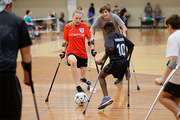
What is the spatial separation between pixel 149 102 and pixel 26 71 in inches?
132

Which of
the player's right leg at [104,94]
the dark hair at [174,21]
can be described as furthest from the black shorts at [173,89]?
the player's right leg at [104,94]

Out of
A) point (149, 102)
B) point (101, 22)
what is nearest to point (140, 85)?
point (149, 102)

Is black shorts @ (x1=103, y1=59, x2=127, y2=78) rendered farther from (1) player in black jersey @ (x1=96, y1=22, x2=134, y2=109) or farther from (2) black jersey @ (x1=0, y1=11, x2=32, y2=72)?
(2) black jersey @ (x1=0, y1=11, x2=32, y2=72)

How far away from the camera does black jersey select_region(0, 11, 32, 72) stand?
3.03 meters

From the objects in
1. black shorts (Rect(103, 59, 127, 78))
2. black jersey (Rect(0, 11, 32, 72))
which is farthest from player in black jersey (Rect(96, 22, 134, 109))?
black jersey (Rect(0, 11, 32, 72))

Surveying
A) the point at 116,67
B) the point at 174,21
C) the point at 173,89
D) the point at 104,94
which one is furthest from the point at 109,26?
the point at 173,89

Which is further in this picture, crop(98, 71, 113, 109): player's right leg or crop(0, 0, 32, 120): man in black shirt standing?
crop(98, 71, 113, 109): player's right leg

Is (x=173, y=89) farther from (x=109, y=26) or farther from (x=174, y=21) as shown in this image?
(x=109, y=26)

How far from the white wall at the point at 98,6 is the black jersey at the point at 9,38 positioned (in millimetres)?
24404

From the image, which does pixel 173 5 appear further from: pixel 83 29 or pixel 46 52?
pixel 83 29

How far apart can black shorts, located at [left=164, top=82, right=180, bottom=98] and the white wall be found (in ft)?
76.1

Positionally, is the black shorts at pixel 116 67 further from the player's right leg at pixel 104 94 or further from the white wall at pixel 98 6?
the white wall at pixel 98 6

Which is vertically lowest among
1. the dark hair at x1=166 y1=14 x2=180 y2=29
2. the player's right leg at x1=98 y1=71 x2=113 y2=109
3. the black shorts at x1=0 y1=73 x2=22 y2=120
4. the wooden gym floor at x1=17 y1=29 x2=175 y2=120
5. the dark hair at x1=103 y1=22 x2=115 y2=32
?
the wooden gym floor at x1=17 y1=29 x2=175 y2=120

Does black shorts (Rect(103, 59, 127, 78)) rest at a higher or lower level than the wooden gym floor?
higher
